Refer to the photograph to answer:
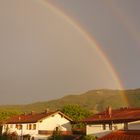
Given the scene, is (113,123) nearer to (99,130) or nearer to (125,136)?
(99,130)

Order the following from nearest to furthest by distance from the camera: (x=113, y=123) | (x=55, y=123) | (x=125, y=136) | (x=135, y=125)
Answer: (x=125, y=136) < (x=135, y=125) < (x=113, y=123) < (x=55, y=123)

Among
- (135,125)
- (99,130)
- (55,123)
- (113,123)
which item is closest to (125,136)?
(135,125)

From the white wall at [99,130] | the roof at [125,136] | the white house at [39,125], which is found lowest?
the roof at [125,136]

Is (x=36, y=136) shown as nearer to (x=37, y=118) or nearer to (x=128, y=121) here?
(x=37, y=118)

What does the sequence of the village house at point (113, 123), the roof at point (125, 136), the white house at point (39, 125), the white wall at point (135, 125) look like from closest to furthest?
the roof at point (125, 136) → the white wall at point (135, 125) → the village house at point (113, 123) → the white house at point (39, 125)

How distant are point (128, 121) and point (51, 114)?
28.5m

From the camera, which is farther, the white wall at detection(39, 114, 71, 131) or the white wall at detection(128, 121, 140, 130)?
the white wall at detection(39, 114, 71, 131)

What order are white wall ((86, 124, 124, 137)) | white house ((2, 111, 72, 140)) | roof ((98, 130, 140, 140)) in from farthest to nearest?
white house ((2, 111, 72, 140)), white wall ((86, 124, 124, 137)), roof ((98, 130, 140, 140))

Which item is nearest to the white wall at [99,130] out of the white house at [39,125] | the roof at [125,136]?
the white house at [39,125]

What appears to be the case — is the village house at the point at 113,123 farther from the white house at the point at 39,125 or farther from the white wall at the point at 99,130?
the white house at the point at 39,125

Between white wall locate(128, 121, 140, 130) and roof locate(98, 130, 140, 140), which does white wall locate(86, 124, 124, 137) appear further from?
roof locate(98, 130, 140, 140)

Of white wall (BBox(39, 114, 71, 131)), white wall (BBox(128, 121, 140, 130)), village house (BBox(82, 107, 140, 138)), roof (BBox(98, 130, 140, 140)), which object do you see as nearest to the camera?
roof (BBox(98, 130, 140, 140))

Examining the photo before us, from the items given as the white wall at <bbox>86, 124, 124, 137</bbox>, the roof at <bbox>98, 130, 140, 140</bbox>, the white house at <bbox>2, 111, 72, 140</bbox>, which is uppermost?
the white house at <bbox>2, 111, 72, 140</bbox>

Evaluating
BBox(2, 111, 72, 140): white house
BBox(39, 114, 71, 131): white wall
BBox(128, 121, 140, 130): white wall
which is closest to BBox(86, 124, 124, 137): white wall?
BBox(128, 121, 140, 130): white wall
